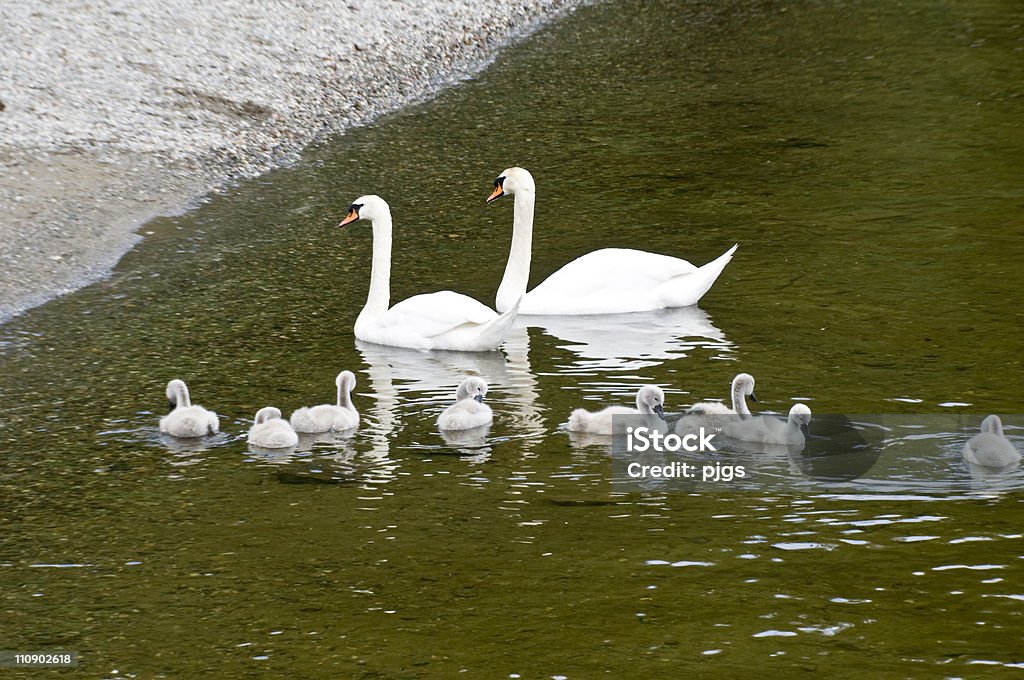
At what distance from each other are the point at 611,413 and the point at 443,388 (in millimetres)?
1457

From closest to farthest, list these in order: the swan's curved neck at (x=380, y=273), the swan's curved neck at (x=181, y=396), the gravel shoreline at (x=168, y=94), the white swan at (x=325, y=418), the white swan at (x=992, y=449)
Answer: the white swan at (x=992, y=449), the white swan at (x=325, y=418), the swan's curved neck at (x=181, y=396), the swan's curved neck at (x=380, y=273), the gravel shoreline at (x=168, y=94)

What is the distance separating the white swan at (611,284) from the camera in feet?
36.2

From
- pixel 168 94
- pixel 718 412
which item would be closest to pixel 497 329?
pixel 718 412

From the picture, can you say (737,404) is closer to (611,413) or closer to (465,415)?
(611,413)

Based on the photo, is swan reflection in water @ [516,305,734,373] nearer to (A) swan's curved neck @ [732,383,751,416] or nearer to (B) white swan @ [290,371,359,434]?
(A) swan's curved neck @ [732,383,751,416]

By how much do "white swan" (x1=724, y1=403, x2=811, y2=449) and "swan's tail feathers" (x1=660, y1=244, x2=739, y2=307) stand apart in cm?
286

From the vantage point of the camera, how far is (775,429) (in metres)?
8.16

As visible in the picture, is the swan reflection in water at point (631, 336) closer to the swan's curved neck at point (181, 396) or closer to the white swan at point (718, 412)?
the white swan at point (718, 412)

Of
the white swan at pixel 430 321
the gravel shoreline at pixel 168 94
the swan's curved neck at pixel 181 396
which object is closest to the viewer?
the swan's curved neck at pixel 181 396

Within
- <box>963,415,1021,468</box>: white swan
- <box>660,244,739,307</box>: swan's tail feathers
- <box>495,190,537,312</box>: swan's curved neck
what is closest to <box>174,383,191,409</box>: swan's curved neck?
<box>495,190,537,312</box>: swan's curved neck

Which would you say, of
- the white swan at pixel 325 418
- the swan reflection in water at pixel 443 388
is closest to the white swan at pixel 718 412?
the swan reflection in water at pixel 443 388

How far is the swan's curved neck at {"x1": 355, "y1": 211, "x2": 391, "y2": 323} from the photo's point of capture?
10703 mm

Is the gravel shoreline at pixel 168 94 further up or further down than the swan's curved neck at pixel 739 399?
further up

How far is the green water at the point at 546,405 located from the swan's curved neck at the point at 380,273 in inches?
9.3
